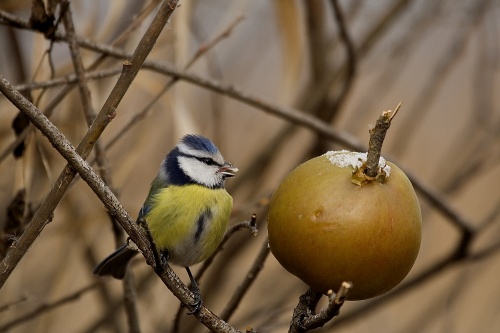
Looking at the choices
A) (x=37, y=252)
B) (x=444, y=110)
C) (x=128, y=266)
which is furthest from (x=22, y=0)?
(x=444, y=110)

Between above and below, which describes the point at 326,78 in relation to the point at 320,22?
below

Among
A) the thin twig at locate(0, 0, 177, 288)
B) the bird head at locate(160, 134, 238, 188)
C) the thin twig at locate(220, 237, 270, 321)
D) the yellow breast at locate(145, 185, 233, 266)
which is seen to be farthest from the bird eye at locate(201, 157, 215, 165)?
the thin twig at locate(0, 0, 177, 288)

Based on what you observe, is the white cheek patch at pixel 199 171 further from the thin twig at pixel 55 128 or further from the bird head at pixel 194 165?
the thin twig at pixel 55 128

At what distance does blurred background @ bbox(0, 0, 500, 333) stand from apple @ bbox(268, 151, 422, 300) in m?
0.50

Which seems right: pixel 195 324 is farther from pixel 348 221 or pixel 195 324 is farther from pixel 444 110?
pixel 444 110

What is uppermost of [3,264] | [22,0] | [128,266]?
[22,0]

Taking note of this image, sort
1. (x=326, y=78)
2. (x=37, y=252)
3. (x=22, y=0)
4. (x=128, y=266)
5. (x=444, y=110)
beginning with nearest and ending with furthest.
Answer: (x=128, y=266) → (x=22, y=0) → (x=326, y=78) → (x=37, y=252) → (x=444, y=110)

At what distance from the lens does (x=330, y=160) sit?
30.6 inches

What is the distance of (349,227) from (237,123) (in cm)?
218

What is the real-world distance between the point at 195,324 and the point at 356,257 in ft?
3.61

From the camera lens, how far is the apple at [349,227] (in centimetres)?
72

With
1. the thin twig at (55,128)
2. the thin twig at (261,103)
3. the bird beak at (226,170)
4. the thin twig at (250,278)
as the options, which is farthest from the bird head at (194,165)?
the thin twig at (55,128)

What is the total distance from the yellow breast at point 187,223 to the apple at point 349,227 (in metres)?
0.48

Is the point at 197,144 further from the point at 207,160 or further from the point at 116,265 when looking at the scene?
the point at 116,265
